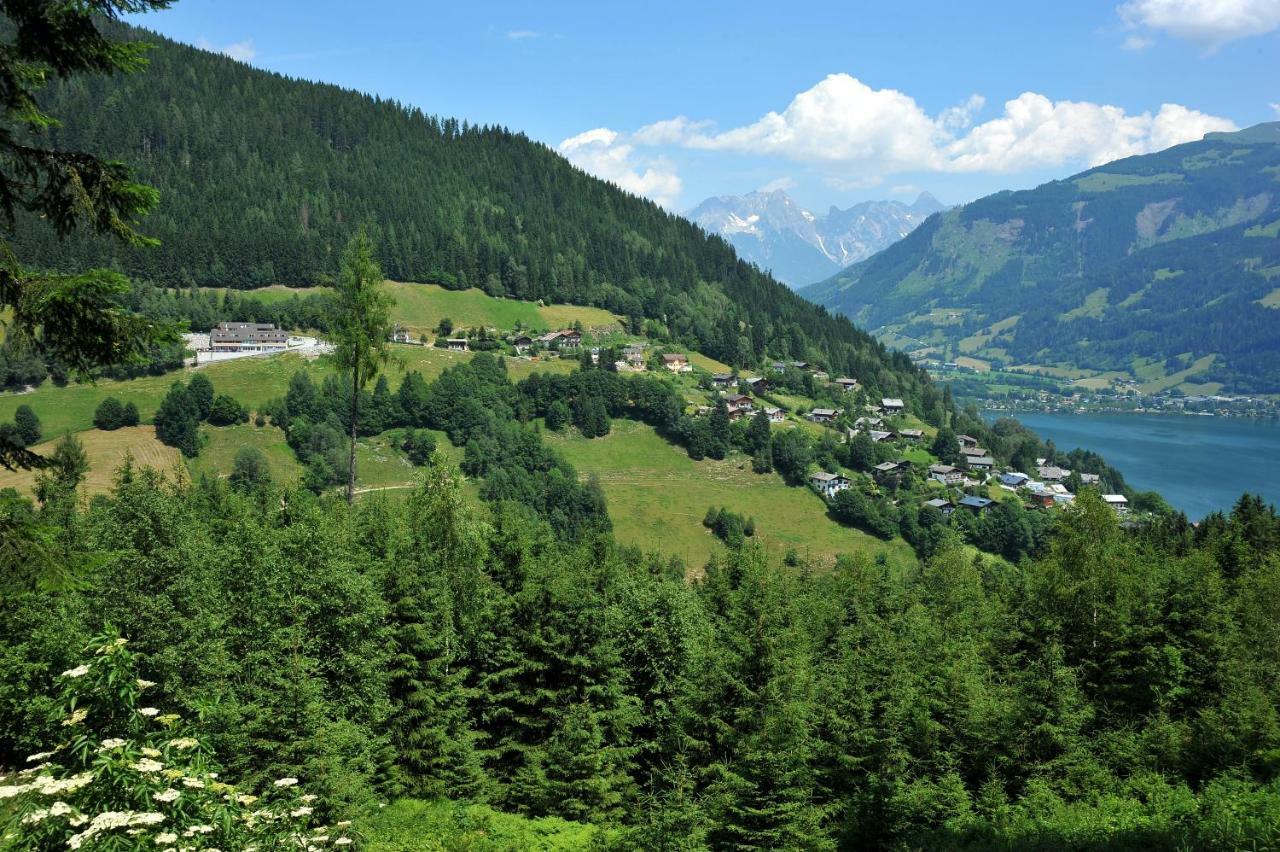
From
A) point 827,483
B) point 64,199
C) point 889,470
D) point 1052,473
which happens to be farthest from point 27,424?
point 1052,473

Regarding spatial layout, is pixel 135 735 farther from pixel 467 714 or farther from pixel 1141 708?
pixel 1141 708

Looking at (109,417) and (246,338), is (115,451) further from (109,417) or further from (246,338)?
(246,338)

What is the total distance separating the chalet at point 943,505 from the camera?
147 meters

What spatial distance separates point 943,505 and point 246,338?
13657 centimetres

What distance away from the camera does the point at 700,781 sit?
32.7 m

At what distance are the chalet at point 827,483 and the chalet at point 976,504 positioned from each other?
2244 cm

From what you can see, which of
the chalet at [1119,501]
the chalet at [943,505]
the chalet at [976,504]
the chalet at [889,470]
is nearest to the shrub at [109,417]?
the chalet at [889,470]

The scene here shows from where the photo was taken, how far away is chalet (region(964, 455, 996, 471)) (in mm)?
176375

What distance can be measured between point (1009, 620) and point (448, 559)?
107 ft

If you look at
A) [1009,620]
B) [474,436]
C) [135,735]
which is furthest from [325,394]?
[135,735]

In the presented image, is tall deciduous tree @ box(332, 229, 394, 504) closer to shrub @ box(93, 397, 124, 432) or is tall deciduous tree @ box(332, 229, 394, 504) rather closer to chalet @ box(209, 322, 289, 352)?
shrub @ box(93, 397, 124, 432)

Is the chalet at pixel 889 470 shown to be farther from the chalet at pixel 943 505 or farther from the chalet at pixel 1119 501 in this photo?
the chalet at pixel 1119 501

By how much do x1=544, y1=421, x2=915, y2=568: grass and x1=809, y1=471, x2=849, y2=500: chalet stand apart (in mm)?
1869

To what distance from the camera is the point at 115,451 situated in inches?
4355
